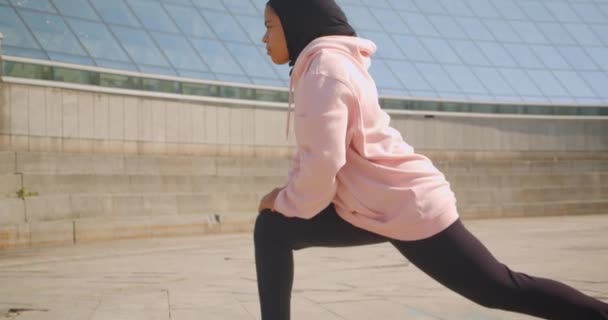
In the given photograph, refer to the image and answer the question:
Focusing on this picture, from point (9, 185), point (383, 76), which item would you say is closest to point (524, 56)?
point (383, 76)

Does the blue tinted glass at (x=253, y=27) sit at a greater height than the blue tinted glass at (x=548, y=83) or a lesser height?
greater

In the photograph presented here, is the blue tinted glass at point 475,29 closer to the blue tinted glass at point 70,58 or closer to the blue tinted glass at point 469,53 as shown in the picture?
the blue tinted glass at point 469,53

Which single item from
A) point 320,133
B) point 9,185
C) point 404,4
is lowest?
point 9,185

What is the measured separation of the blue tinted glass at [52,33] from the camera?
1493 cm

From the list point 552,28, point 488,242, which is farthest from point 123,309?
point 552,28

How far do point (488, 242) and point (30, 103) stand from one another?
23.2 ft

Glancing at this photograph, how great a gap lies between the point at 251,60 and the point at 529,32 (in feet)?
32.9

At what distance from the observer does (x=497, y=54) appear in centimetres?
2362

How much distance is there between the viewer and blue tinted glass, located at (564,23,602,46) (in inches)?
986

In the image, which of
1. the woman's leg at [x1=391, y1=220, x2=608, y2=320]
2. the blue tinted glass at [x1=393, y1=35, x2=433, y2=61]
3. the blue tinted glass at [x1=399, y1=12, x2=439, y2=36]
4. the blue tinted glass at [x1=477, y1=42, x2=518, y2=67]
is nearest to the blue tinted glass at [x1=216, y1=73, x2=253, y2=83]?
the blue tinted glass at [x1=393, y1=35, x2=433, y2=61]

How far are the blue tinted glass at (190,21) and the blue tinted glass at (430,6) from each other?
7995 mm

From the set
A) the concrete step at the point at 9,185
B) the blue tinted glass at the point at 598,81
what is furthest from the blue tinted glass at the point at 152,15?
the blue tinted glass at the point at 598,81

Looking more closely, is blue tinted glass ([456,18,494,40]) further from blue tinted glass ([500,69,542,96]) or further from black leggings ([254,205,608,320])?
black leggings ([254,205,608,320])

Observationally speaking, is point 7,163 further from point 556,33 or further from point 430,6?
point 556,33
